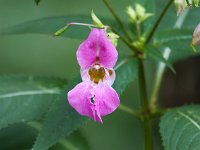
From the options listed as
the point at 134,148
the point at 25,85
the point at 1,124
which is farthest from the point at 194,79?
the point at 1,124

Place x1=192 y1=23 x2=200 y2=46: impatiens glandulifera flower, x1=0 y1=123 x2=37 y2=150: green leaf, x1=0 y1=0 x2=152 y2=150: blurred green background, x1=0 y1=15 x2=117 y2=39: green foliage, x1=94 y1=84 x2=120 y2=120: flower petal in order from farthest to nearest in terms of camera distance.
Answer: x1=0 y1=0 x2=152 y2=150: blurred green background, x1=0 y1=123 x2=37 y2=150: green leaf, x1=0 y1=15 x2=117 y2=39: green foliage, x1=192 y1=23 x2=200 y2=46: impatiens glandulifera flower, x1=94 y1=84 x2=120 y2=120: flower petal

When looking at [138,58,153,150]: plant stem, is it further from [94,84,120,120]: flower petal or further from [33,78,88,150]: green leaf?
[94,84,120,120]: flower petal

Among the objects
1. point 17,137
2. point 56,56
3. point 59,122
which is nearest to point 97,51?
point 59,122

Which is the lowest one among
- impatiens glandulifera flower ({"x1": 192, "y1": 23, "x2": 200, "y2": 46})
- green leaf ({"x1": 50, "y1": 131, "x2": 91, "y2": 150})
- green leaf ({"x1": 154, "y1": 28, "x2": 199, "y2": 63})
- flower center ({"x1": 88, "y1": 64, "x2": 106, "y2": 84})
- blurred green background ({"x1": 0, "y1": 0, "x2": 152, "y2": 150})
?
flower center ({"x1": 88, "y1": 64, "x2": 106, "y2": 84})

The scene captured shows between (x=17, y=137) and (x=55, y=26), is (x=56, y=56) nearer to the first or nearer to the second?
(x=17, y=137)

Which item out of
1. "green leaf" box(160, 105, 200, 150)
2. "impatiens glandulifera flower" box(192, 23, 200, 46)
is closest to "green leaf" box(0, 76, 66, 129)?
"green leaf" box(160, 105, 200, 150)

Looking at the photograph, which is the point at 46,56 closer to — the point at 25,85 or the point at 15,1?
the point at 15,1

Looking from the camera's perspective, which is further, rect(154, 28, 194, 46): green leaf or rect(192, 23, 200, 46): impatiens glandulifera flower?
rect(154, 28, 194, 46): green leaf
